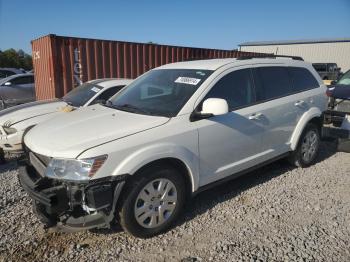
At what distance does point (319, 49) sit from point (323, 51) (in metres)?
0.56

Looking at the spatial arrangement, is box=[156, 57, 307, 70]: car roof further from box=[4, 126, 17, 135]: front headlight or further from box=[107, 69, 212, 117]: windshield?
box=[4, 126, 17, 135]: front headlight

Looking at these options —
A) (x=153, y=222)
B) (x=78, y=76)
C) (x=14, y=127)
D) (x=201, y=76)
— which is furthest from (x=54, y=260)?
(x=78, y=76)

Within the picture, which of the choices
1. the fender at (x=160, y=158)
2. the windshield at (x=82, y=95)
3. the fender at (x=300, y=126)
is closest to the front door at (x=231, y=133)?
the fender at (x=160, y=158)

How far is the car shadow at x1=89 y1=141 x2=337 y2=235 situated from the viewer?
3.85 meters

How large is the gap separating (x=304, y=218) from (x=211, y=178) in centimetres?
116

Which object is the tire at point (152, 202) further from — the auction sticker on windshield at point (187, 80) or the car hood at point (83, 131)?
the auction sticker on windshield at point (187, 80)

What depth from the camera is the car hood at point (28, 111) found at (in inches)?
233

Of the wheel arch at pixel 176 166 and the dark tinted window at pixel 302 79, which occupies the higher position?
the dark tinted window at pixel 302 79

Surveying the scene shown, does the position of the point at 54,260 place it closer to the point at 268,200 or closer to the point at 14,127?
the point at 268,200

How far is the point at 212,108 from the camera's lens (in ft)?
11.5

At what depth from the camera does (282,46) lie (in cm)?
4291

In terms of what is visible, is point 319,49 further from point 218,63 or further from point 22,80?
point 218,63

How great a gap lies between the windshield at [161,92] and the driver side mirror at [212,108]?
209mm

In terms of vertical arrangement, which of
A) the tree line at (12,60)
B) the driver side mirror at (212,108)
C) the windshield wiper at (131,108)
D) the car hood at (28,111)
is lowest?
the tree line at (12,60)
